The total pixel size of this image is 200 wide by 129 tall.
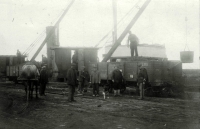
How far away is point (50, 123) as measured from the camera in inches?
283

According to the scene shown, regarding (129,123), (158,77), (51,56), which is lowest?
(129,123)

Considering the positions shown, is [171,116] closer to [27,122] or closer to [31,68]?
[27,122]

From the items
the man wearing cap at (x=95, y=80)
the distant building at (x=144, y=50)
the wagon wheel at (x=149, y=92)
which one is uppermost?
the distant building at (x=144, y=50)

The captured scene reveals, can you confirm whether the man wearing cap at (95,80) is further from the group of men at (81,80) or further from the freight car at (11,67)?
the freight car at (11,67)

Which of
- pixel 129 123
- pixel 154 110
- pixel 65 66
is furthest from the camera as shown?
pixel 65 66

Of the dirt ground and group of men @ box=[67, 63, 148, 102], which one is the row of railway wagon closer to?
group of men @ box=[67, 63, 148, 102]

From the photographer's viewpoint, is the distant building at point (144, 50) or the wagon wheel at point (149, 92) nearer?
the wagon wheel at point (149, 92)

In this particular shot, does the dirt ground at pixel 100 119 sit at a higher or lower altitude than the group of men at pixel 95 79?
A: lower

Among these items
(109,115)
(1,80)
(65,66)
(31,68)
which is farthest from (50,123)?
(1,80)

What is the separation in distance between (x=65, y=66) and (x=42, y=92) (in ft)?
30.8

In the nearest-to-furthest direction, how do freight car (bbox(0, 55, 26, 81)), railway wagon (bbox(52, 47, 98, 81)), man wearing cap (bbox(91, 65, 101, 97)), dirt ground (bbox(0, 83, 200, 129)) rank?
1. dirt ground (bbox(0, 83, 200, 129))
2. man wearing cap (bbox(91, 65, 101, 97))
3. railway wagon (bbox(52, 47, 98, 81))
4. freight car (bbox(0, 55, 26, 81))

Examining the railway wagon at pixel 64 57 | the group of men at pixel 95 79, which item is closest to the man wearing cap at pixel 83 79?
the group of men at pixel 95 79

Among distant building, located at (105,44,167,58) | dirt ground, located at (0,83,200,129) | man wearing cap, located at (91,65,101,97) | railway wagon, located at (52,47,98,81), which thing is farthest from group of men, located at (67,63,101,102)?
distant building, located at (105,44,167,58)

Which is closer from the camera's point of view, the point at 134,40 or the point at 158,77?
the point at 158,77
